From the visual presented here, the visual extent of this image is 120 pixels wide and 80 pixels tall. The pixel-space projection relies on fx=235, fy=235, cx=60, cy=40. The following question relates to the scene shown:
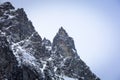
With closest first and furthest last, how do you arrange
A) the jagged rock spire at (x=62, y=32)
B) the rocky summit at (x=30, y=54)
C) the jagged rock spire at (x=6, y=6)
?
the rocky summit at (x=30, y=54), the jagged rock spire at (x=6, y=6), the jagged rock spire at (x=62, y=32)

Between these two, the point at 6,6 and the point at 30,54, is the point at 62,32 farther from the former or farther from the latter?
the point at 30,54

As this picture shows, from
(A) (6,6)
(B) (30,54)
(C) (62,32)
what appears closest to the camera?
(B) (30,54)

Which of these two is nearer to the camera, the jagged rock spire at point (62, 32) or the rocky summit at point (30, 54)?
the rocky summit at point (30, 54)

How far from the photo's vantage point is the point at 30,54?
10406cm

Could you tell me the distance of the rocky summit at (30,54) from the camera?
91.3 meters

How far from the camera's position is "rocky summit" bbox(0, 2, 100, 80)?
300 ft

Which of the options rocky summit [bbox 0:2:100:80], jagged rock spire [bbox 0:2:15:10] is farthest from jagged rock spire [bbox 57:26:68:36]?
jagged rock spire [bbox 0:2:15:10]

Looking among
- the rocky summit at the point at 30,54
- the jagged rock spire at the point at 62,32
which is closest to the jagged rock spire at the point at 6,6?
the rocky summit at the point at 30,54

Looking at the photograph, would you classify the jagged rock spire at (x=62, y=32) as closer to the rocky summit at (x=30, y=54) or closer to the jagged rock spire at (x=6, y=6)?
the rocky summit at (x=30, y=54)

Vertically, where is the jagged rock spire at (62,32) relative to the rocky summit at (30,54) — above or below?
above

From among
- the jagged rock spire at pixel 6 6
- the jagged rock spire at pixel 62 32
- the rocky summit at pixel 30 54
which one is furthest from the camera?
the jagged rock spire at pixel 62 32

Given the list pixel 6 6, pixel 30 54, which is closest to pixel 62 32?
pixel 6 6

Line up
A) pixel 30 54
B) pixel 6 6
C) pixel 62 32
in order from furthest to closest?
pixel 62 32 < pixel 6 6 < pixel 30 54

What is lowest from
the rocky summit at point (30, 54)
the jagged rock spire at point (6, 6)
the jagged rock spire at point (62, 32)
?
the rocky summit at point (30, 54)
